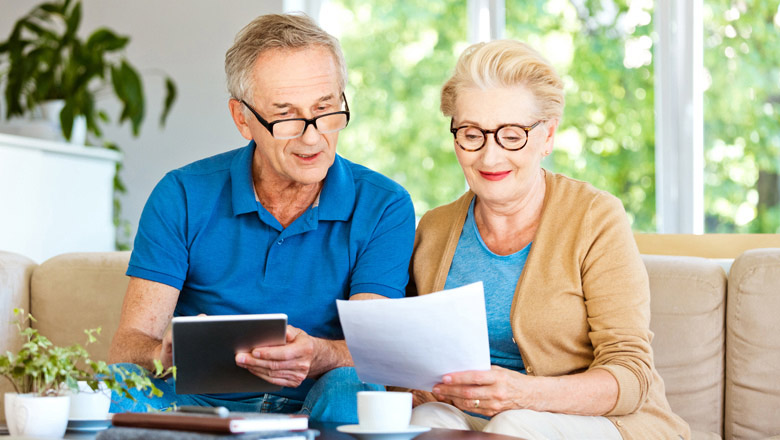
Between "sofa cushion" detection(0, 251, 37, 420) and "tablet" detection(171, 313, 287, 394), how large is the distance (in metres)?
0.91

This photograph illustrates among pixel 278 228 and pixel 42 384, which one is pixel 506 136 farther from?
pixel 42 384

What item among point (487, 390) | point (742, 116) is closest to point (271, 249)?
point (487, 390)

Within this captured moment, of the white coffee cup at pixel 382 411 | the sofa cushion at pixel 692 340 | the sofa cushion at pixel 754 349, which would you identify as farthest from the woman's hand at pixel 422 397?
the sofa cushion at pixel 754 349

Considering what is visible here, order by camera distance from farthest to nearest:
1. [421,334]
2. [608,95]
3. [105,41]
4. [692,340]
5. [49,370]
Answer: [105,41] < [608,95] < [692,340] < [421,334] < [49,370]

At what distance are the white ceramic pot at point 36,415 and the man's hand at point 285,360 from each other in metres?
0.30

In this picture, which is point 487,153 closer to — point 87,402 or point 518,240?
point 518,240

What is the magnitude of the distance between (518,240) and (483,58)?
0.39 m

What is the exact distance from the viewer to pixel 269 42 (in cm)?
181

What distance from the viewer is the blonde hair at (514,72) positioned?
1.74 metres

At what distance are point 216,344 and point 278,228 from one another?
19.4 inches

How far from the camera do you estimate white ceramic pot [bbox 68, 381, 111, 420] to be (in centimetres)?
135

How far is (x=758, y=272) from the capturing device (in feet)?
6.29

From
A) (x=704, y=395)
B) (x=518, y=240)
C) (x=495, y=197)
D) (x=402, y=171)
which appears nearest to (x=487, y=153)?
(x=495, y=197)

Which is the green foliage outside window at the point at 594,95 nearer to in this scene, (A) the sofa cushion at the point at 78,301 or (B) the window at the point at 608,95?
(B) the window at the point at 608,95
